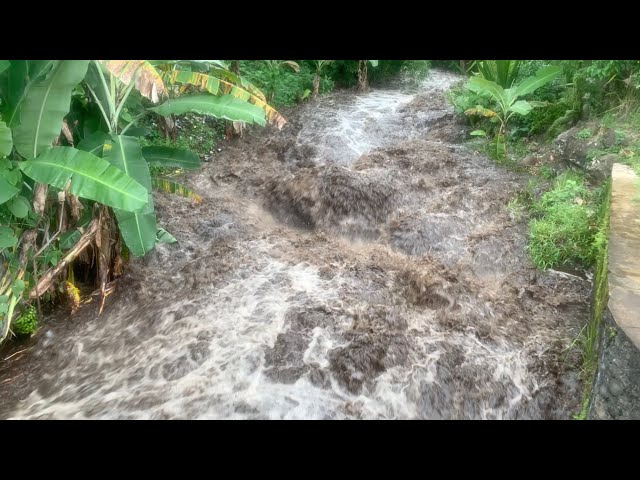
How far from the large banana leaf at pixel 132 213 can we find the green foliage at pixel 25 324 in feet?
3.85

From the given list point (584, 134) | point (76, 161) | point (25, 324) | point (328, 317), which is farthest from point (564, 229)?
point (25, 324)

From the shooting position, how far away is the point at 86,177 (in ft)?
11.8

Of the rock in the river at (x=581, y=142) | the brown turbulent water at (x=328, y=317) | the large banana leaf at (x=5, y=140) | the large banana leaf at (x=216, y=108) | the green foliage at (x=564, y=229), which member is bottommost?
the brown turbulent water at (x=328, y=317)

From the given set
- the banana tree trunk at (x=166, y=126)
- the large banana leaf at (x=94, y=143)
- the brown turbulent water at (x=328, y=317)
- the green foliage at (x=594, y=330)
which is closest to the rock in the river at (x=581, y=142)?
the brown turbulent water at (x=328, y=317)

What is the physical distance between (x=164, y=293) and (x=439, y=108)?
8073 millimetres

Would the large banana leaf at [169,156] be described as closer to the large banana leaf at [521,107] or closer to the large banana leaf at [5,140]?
the large banana leaf at [5,140]

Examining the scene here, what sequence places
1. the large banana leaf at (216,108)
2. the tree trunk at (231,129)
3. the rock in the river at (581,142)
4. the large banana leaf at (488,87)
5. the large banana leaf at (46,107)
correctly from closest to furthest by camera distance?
the large banana leaf at (46,107), the large banana leaf at (216,108), the rock in the river at (581,142), the large banana leaf at (488,87), the tree trunk at (231,129)

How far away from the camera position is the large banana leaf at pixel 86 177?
357 centimetres

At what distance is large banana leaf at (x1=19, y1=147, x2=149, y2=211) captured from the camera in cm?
357

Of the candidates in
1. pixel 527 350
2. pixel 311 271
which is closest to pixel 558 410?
pixel 527 350

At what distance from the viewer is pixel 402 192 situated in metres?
6.71

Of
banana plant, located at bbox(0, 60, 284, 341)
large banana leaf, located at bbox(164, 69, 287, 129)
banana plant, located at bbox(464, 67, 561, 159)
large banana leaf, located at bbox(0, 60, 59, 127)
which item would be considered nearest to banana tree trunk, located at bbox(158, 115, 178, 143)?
banana plant, located at bbox(0, 60, 284, 341)

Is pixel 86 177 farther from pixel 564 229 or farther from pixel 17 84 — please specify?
pixel 564 229
